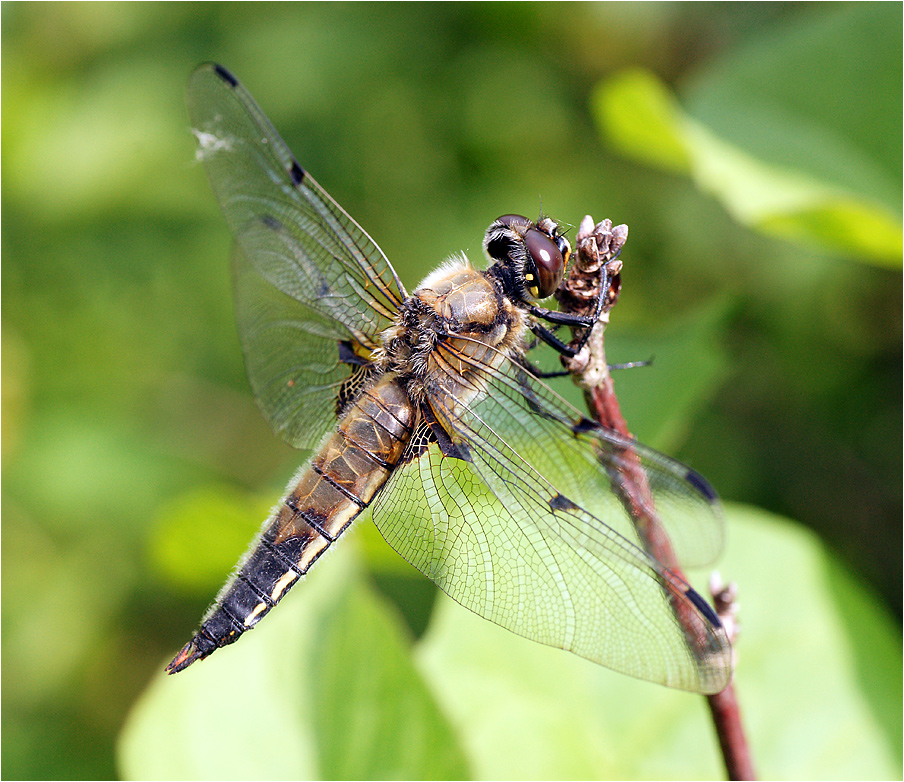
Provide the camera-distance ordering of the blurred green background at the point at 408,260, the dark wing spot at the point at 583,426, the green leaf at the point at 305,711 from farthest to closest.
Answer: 1. the blurred green background at the point at 408,260
2. the green leaf at the point at 305,711
3. the dark wing spot at the point at 583,426

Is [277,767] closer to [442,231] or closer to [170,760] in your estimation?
[170,760]

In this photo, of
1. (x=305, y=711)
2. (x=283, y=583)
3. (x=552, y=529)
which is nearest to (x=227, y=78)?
(x=283, y=583)

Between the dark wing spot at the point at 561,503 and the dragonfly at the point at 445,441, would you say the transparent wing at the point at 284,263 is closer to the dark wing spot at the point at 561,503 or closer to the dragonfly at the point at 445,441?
the dragonfly at the point at 445,441

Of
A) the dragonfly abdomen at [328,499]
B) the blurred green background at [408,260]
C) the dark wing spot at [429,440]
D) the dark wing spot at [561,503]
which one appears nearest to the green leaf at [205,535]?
the blurred green background at [408,260]

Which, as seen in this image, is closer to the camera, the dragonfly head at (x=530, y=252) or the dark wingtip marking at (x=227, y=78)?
the dragonfly head at (x=530, y=252)

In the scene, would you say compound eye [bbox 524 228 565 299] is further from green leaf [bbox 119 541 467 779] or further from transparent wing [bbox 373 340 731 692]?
green leaf [bbox 119 541 467 779]

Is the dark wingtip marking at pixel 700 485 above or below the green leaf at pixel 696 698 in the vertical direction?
above

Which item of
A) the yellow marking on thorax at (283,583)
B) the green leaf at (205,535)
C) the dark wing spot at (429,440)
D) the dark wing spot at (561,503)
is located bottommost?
the green leaf at (205,535)

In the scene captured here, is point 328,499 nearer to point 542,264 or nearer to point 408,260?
point 542,264

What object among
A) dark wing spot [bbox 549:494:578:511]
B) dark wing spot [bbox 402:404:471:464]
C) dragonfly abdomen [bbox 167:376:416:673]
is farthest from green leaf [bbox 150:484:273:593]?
dark wing spot [bbox 549:494:578:511]
